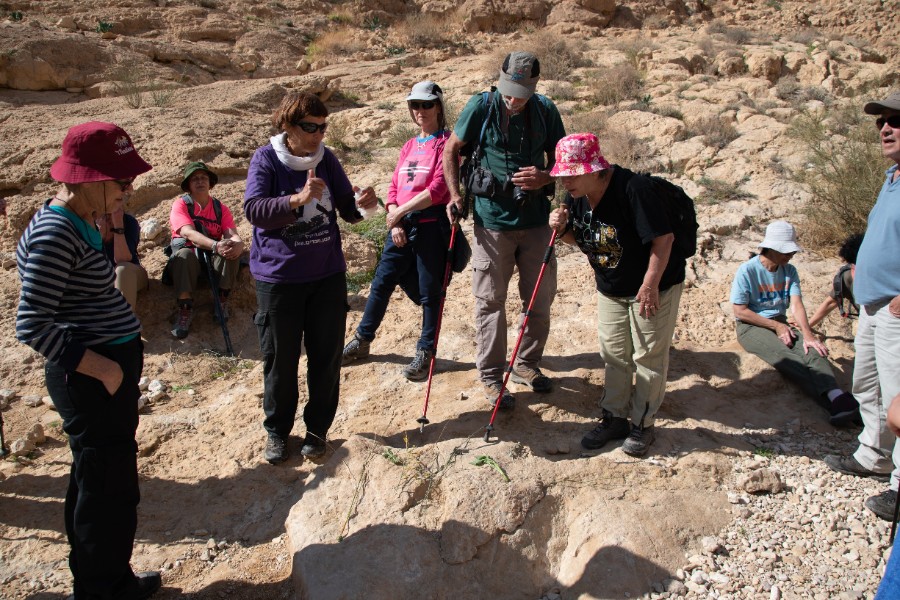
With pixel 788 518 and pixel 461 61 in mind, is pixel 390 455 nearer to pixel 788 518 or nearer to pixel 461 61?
pixel 788 518

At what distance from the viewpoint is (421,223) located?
13.7 feet

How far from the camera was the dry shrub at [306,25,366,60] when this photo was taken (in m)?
13.8

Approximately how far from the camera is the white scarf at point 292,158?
10.3ft

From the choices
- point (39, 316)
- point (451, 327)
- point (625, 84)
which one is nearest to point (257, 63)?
point (625, 84)

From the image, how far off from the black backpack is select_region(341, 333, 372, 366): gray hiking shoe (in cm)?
237

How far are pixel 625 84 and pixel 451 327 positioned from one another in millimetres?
6682

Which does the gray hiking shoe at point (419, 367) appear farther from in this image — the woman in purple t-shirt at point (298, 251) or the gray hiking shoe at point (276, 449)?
the gray hiking shoe at point (276, 449)

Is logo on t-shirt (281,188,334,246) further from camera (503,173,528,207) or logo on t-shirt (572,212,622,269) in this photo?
logo on t-shirt (572,212,622,269)

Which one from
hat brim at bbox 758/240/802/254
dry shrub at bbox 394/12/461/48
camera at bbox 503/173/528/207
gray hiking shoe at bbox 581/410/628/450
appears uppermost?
dry shrub at bbox 394/12/461/48

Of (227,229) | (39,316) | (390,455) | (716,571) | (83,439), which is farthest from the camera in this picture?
(227,229)

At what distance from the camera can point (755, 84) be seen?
1020 cm

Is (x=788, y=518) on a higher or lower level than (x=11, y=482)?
higher

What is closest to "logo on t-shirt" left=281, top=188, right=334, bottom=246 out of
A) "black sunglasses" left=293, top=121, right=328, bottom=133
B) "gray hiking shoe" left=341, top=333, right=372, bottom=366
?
"black sunglasses" left=293, top=121, right=328, bottom=133

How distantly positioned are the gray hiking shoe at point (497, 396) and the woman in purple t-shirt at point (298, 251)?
0.96 meters
